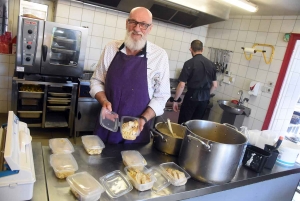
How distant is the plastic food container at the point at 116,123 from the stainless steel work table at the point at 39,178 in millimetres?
330

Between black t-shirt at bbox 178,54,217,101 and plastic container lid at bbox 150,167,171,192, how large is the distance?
2.03m

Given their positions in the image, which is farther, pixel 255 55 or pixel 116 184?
pixel 255 55

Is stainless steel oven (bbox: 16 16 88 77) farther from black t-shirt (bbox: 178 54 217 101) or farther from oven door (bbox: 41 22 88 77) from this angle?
black t-shirt (bbox: 178 54 217 101)

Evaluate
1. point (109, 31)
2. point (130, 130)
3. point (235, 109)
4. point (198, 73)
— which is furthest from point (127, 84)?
point (109, 31)

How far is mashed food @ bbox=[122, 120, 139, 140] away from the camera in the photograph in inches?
45.8

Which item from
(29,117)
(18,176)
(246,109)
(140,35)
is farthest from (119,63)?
(246,109)

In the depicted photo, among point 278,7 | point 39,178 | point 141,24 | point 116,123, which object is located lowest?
point 39,178

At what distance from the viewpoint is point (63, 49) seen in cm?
280

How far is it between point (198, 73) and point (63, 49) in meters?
1.70

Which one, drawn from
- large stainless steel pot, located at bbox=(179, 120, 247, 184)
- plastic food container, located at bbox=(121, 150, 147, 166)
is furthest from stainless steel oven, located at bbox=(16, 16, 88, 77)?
large stainless steel pot, located at bbox=(179, 120, 247, 184)

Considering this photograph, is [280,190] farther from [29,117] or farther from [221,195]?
[29,117]

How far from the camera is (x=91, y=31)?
3223mm

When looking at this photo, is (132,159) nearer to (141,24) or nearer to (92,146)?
(92,146)

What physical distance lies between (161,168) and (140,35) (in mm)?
781
